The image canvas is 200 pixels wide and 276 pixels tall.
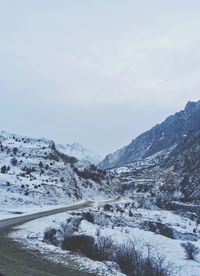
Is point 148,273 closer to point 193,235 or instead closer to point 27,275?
point 27,275

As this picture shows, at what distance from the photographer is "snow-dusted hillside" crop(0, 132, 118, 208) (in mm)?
49897

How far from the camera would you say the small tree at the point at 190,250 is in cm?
2501

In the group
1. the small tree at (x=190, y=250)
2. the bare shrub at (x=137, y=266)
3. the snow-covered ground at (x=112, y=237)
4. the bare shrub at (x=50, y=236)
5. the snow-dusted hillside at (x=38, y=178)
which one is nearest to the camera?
the snow-covered ground at (x=112, y=237)

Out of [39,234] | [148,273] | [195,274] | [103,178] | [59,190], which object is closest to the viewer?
[148,273]

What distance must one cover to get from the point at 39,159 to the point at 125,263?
55718 millimetres

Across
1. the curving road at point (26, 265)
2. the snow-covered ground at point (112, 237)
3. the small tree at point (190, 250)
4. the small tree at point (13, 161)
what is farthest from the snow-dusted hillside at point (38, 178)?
the curving road at point (26, 265)

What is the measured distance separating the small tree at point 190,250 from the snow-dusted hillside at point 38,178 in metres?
19.5

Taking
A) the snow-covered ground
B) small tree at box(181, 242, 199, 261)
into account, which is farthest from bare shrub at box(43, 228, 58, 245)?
small tree at box(181, 242, 199, 261)

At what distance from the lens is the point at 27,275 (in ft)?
40.8

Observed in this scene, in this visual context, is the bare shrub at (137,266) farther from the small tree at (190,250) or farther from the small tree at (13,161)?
the small tree at (13,161)

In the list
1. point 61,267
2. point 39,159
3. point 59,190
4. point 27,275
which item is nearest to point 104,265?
point 61,267

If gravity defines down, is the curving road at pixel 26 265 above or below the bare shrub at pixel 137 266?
above

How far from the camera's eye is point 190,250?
2631 centimetres

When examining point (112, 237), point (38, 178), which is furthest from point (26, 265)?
point (38, 178)
